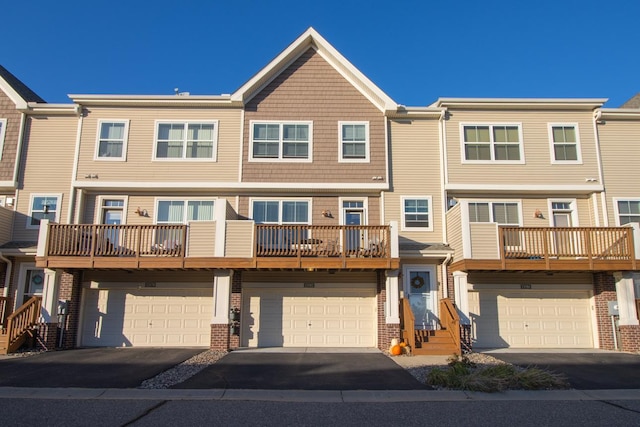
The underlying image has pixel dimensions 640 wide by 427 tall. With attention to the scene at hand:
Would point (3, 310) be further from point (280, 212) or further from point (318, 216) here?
point (318, 216)

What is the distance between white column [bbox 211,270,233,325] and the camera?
14039 millimetres

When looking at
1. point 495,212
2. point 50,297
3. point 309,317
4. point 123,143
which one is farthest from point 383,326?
point 123,143

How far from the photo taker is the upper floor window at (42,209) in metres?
15.6

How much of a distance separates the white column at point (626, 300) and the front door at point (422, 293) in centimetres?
573

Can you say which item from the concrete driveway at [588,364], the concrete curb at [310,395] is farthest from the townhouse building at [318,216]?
the concrete curb at [310,395]

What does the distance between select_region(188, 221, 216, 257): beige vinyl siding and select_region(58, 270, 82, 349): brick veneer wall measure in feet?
13.9

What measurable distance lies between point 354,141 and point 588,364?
959cm

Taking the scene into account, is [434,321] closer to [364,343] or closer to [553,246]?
[364,343]

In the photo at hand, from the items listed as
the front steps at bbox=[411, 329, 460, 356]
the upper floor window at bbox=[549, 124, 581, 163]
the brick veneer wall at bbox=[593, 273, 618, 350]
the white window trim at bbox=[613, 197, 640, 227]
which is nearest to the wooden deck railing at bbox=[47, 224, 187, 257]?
the front steps at bbox=[411, 329, 460, 356]

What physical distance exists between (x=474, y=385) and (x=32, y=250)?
13464mm

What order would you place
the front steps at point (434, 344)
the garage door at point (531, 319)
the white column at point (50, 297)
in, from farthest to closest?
the garage door at point (531, 319) < the white column at point (50, 297) < the front steps at point (434, 344)

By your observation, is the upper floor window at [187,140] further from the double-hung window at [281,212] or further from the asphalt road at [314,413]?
the asphalt road at [314,413]

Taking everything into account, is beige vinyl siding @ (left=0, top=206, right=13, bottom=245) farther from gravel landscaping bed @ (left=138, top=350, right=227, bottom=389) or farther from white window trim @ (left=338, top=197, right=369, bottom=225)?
white window trim @ (left=338, top=197, right=369, bottom=225)

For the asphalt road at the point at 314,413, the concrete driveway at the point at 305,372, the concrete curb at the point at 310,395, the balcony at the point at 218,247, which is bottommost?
the asphalt road at the point at 314,413
